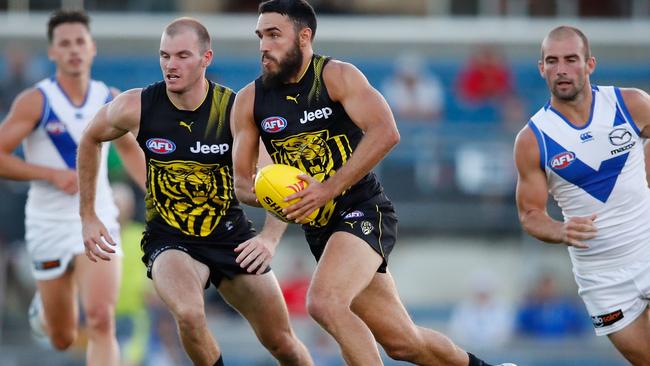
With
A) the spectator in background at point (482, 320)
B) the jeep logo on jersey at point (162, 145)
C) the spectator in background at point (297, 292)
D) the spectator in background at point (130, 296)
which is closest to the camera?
the jeep logo on jersey at point (162, 145)

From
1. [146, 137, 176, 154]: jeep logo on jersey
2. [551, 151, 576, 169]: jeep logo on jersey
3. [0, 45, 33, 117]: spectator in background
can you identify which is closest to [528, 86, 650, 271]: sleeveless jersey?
[551, 151, 576, 169]: jeep logo on jersey

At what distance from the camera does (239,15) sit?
874 inches

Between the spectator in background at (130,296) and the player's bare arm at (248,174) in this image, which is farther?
the spectator in background at (130,296)

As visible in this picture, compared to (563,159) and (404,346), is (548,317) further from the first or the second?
(404,346)

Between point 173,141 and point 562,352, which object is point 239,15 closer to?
point 562,352

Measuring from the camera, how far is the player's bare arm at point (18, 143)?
10219 millimetres

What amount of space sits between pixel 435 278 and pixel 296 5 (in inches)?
453

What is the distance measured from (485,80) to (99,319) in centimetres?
1097

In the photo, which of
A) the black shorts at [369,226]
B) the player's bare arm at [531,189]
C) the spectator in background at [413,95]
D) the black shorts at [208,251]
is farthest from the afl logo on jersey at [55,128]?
the spectator in background at [413,95]

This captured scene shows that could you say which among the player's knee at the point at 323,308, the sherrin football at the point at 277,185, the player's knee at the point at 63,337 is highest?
the sherrin football at the point at 277,185

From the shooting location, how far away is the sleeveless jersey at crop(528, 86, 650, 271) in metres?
8.80

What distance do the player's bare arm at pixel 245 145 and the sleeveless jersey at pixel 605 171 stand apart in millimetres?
2029

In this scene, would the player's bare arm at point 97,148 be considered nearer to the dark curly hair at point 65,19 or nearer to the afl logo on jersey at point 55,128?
the afl logo on jersey at point 55,128

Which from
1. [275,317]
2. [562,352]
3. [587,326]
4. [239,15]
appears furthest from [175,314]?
[239,15]
